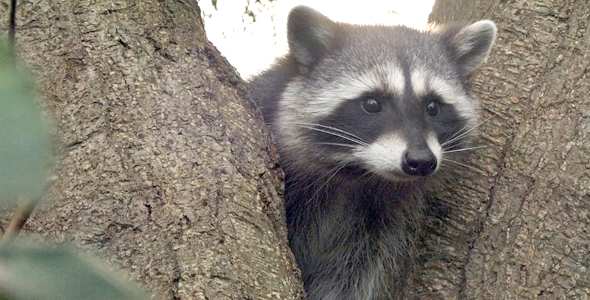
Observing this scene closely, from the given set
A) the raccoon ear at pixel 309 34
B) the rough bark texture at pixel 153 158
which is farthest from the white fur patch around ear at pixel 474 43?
the rough bark texture at pixel 153 158

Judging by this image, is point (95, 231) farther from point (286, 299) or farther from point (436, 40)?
point (436, 40)

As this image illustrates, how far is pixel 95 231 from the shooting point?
2.32 meters

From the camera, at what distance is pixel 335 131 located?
3.82 metres

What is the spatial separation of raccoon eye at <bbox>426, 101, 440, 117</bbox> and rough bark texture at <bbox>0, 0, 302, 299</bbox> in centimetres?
129

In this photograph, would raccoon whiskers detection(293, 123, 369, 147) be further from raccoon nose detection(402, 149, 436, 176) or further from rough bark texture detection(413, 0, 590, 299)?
rough bark texture detection(413, 0, 590, 299)

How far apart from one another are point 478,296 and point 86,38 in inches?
86.2

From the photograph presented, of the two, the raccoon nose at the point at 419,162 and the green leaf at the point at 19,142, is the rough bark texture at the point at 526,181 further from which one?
the green leaf at the point at 19,142

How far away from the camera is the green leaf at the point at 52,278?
68 centimetres

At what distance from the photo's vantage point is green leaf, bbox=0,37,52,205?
682 millimetres

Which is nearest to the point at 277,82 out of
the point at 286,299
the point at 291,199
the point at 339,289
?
the point at 291,199

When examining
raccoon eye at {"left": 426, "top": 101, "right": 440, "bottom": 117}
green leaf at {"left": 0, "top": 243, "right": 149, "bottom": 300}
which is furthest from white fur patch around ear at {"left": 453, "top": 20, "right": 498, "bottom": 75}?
green leaf at {"left": 0, "top": 243, "right": 149, "bottom": 300}

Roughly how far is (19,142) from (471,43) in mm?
3432

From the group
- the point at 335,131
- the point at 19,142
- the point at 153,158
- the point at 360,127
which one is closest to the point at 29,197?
the point at 19,142

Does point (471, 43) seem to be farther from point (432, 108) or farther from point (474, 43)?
point (432, 108)
